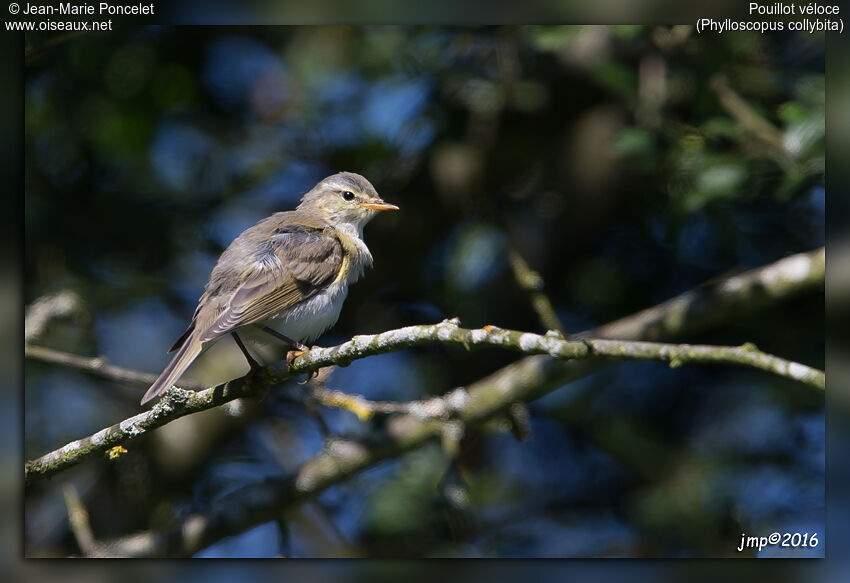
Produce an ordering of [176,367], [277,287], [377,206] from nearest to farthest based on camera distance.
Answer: [176,367] < [277,287] < [377,206]

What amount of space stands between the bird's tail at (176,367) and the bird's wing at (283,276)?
0.06 meters

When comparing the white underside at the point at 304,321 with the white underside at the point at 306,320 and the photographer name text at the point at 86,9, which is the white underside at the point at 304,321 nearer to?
the white underside at the point at 306,320

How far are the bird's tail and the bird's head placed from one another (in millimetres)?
1206

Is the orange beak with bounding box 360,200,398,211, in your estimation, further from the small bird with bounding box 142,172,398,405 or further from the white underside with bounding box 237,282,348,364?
the white underside with bounding box 237,282,348,364

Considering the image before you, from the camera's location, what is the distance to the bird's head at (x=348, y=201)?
4.02 metres

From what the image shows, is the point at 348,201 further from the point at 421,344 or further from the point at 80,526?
the point at 80,526

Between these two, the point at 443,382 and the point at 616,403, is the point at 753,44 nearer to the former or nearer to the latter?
the point at 616,403

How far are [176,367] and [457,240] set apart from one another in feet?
6.51

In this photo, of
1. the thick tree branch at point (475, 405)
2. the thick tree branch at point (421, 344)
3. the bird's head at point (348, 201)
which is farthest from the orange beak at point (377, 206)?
the thick tree branch at point (421, 344)

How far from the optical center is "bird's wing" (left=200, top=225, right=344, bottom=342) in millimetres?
3002

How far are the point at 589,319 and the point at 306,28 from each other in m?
2.08

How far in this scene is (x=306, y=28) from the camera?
4.34 m

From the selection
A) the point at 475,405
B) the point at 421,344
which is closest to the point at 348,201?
the point at 475,405

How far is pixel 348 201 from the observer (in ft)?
13.2
